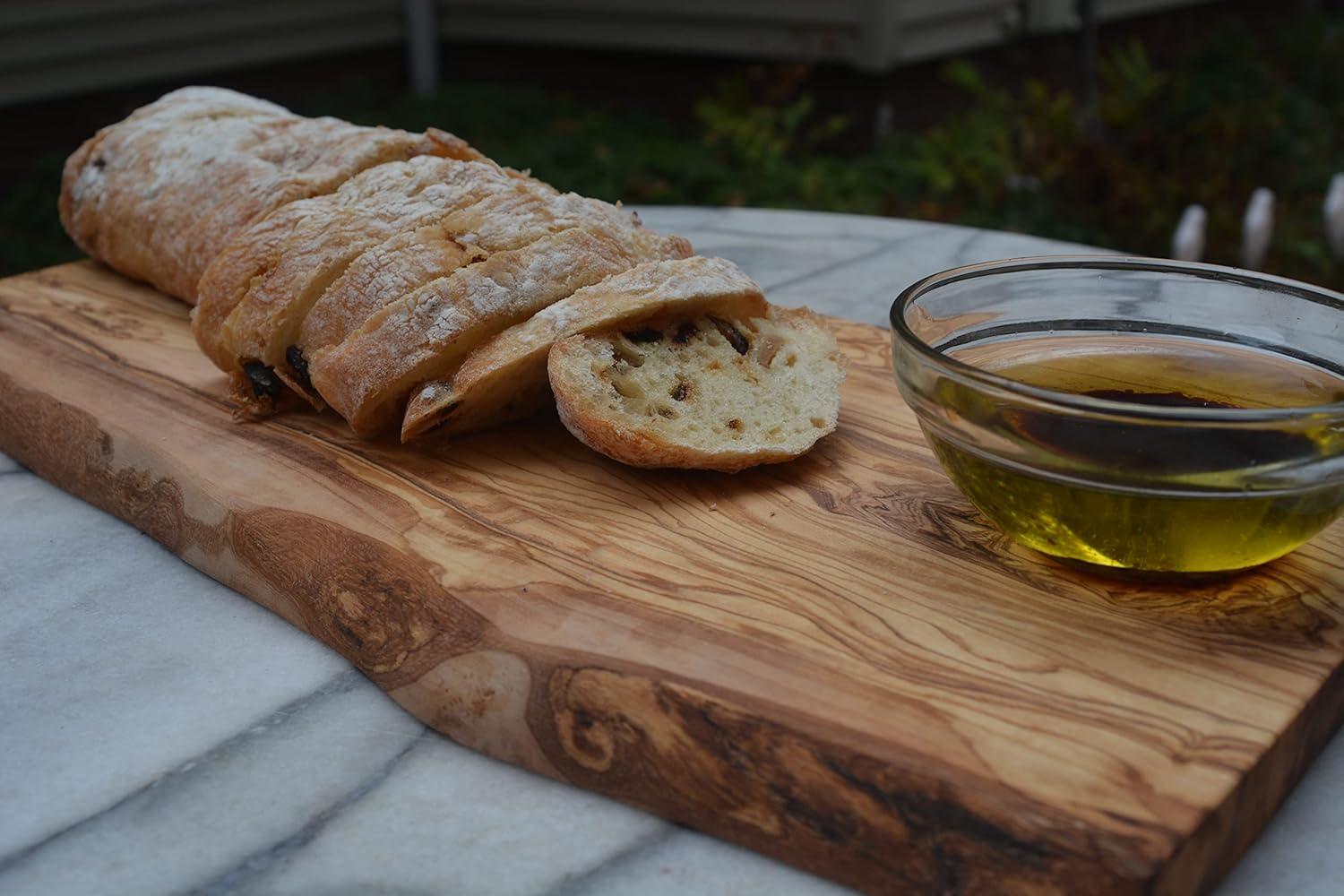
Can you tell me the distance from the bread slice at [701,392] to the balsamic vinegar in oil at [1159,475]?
358mm

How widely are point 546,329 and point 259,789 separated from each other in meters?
0.85

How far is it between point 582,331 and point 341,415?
0.50m

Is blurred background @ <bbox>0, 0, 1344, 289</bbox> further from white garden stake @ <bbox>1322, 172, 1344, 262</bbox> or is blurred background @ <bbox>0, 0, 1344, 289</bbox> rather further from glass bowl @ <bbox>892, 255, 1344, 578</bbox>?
glass bowl @ <bbox>892, 255, 1344, 578</bbox>

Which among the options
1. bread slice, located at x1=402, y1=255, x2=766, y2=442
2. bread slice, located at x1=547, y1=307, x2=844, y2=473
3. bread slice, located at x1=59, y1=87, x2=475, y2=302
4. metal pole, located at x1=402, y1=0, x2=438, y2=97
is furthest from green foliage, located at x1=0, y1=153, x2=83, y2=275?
bread slice, located at x1=547, y1=307, x2=844, y2=473

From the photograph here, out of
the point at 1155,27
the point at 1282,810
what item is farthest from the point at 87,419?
the point at 1155,27

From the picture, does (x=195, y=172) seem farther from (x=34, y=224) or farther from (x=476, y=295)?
(x=34, y=224)

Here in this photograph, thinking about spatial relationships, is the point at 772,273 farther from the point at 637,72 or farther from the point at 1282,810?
the point at 637,72

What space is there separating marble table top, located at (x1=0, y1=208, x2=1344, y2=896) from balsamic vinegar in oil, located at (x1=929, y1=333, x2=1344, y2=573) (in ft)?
0.96

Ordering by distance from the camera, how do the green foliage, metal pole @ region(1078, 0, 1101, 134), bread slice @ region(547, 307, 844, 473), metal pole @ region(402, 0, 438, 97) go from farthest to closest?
metal pole @ region(402, 0, 438, 97)
metal pole @ region(1078, 0, 1101, 134)
the green foliage
bread slice @ region(547, 307, 844, 473)

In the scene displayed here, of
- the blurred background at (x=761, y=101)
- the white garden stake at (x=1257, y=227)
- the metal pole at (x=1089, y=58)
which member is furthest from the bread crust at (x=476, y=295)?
the metal pole at (x=1089, y=58)

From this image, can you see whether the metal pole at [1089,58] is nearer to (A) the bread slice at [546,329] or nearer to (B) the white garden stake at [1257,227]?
(B) the white garden stake at [1257,227]

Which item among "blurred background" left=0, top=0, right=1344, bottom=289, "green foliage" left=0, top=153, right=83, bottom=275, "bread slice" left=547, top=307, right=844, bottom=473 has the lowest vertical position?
"green foliage" left=0, top=153, right=83, bottom=275

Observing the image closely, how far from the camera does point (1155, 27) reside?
9828mm

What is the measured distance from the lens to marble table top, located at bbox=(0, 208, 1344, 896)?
1390mm
